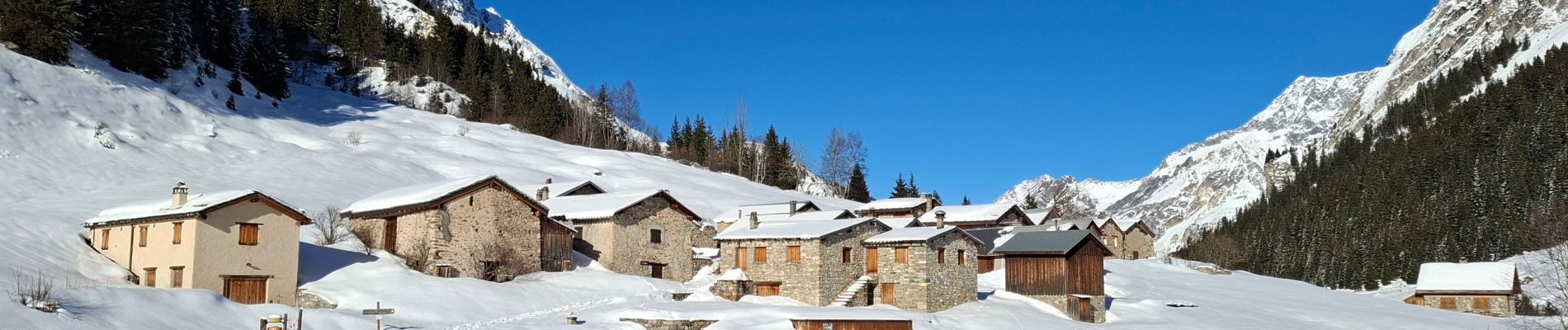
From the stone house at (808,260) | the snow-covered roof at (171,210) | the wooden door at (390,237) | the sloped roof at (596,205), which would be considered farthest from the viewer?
the sloped roof at (596,205)

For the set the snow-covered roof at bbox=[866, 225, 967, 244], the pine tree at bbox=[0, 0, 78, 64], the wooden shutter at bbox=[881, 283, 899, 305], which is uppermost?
the pine tree at bbox=[0, 0, 78, 64]

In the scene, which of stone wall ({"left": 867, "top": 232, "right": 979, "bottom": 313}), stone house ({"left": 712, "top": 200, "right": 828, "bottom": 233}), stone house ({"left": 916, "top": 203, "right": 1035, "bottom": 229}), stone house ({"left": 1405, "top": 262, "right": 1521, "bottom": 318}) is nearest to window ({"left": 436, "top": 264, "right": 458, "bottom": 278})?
stone wall ({"left": 867, "top": 232, "right": 979, "bottom": 313})

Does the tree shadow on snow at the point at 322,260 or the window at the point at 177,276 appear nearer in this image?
the window at the point at 177,276

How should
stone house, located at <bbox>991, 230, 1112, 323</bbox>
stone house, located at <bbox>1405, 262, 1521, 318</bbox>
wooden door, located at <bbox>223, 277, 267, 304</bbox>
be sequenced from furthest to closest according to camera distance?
stone house, located at <bbox>1405, 262, 1521, 318</bbox>, stone house, located at <bbox>991, 230, 1112, 323</bbox>, wooden door, located at <bbox>223, 277, 267, 304</bbox>

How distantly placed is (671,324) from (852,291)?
37.6 ft

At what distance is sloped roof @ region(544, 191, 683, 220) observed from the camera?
A: 5266cm

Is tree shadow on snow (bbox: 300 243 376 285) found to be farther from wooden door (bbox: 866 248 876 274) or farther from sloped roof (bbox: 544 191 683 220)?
wooden door (bbox: 866 248 876 274)

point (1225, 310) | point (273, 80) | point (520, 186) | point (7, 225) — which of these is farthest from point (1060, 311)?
point (273, 80)

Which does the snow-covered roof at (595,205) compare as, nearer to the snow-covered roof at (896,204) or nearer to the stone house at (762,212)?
the stone house at (762,212)

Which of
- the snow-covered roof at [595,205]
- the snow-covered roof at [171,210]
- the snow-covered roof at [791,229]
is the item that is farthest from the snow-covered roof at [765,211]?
the snow-covered roof at [171,210]

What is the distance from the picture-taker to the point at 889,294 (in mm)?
47125

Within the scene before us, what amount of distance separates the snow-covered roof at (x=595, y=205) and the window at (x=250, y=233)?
57.7 ft

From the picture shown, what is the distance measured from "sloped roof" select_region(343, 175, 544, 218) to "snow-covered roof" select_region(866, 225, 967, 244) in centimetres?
1398

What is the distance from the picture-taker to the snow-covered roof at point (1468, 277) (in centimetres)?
7012
